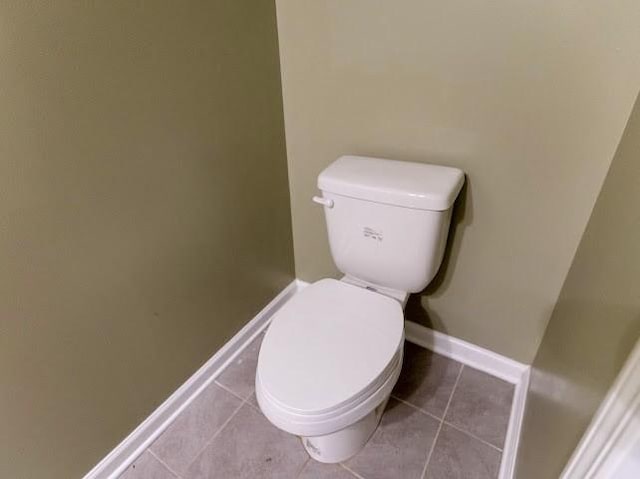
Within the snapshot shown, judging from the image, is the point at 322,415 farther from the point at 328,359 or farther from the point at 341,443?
the point at 341,443

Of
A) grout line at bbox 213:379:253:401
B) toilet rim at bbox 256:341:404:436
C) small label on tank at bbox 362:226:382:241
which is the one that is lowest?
grout line at bbox 213:379:253:401

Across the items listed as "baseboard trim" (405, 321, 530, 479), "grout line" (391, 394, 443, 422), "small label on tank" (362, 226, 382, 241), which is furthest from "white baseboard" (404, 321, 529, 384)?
"small label on tank" (362, 226, 382, 241)

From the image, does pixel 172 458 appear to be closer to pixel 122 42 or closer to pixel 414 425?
pixel 414 425

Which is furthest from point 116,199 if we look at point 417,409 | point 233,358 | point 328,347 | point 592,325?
point 417,409

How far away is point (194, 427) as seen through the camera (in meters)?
1.32

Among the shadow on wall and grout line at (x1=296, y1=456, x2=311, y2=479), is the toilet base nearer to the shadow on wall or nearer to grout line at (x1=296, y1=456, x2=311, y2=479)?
grout line at (x1=296, y1=456, x2=311, y2=479)

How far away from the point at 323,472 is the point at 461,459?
1.40ft

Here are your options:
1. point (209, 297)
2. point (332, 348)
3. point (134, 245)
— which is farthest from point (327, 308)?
point (134, 245)

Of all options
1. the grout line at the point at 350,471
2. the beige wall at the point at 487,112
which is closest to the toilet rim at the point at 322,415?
the grout line at the point at 350,471

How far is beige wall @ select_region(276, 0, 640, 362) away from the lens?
90 centimetres

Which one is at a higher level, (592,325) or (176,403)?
(592,325)

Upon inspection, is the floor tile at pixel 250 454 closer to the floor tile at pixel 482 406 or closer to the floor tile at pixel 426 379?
the floor tile at pixel 426 379

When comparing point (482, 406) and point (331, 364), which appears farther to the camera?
point (482, 406)

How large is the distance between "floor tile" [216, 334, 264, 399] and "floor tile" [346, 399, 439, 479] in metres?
0.46
